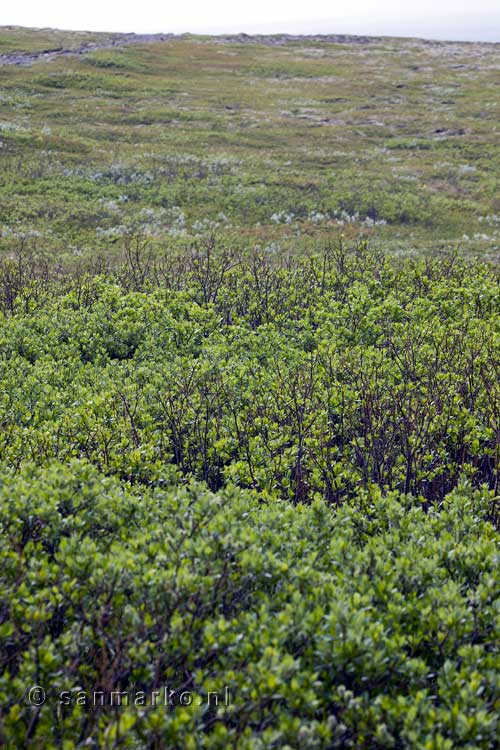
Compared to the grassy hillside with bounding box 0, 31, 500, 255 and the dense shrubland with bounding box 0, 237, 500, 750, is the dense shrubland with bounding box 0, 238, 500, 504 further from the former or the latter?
the grassy hillside with bounding box 0, 31, 500, 255

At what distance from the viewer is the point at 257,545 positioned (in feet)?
13.8

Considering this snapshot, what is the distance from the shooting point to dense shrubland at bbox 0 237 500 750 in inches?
124

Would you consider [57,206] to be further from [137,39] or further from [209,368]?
[137,39]

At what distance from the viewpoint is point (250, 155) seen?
38.6 metres

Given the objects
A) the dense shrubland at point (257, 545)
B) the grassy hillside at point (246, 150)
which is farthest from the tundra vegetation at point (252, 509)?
the grassy hillside at point (246, 150)

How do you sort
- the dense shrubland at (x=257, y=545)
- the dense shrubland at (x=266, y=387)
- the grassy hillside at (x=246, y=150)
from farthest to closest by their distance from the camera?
the grassy hillside at (x=246, y=150) → the dense shrubland at (x=266, y=387) → the dense shrubland at (x=257, y=545)

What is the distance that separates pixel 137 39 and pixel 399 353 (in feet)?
289

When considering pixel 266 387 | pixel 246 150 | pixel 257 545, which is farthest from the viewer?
pixel 246 150

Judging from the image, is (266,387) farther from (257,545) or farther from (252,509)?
(257,545)

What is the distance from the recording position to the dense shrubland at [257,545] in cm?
315

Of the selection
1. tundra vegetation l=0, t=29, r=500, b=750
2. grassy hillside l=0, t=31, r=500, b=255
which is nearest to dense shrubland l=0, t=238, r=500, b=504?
tundra vegetation l=0, t=29, r=500, b=750

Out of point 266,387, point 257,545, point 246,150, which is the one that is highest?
point 246,150

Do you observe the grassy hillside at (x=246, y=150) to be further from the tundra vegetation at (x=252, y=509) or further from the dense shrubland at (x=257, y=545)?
the dense shrubland at (x=257, y=545)

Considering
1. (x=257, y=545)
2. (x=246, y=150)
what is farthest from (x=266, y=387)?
(x=246, y=150)
